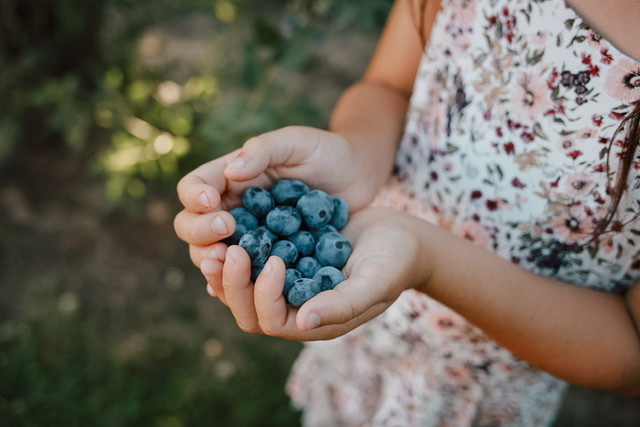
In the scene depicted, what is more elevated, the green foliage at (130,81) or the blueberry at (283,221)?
the blueberry at (283,221)

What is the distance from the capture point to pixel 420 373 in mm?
1236

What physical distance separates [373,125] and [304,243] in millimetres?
404

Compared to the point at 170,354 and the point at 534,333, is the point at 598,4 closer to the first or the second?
the point at 534,333

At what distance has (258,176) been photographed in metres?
0.96

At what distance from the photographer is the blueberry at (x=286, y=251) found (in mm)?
858

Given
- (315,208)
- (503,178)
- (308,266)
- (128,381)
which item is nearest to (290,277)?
(308,266)

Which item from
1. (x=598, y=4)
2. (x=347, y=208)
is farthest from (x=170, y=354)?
(x=598, y=4)

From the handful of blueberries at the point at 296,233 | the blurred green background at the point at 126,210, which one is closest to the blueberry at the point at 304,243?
the handful of blueberries at the point at 296,233

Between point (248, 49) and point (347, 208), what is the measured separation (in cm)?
105

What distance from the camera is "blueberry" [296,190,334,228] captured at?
0.90 m

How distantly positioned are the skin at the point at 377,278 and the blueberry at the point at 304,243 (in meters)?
0.08

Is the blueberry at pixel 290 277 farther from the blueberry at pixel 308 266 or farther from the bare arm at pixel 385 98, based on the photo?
the bare arm at pixel 385 98

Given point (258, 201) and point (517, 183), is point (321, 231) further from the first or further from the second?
point (517, 183)

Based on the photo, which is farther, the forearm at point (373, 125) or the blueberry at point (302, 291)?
the forearm at point (373, 125)
